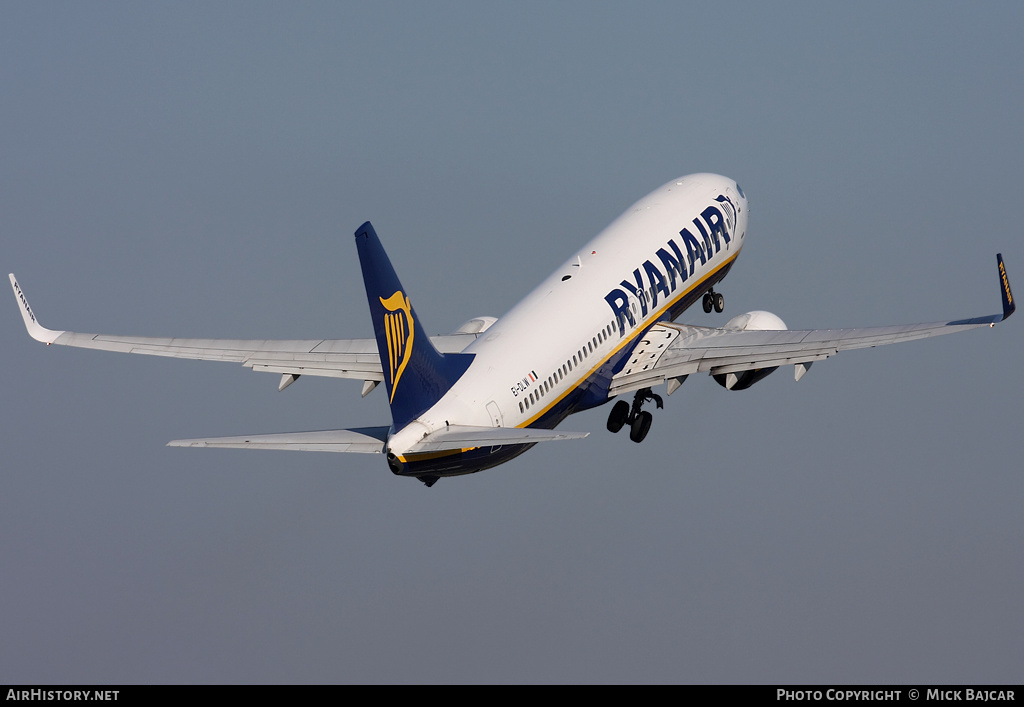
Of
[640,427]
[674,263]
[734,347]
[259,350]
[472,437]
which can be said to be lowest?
[640,427]

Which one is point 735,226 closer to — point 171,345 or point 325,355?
point 325,355

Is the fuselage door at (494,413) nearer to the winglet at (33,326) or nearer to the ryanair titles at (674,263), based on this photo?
the ryanair titles at (674,263)

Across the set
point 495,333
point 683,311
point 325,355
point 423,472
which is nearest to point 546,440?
point 423,472

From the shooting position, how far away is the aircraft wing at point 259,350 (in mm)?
59625

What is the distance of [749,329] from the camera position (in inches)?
2571

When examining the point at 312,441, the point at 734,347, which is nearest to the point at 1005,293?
the point at 734,347

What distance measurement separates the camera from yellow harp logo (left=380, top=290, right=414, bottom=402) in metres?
51.2

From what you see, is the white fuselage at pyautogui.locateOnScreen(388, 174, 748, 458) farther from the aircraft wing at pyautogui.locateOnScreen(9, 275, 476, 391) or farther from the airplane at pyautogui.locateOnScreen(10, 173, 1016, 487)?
the aircraft wing at pyautogui.locateOnScreen(9, 275, 476, 391)

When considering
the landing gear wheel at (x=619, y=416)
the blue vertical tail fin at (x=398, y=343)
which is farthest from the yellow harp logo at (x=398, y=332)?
the landing gear wheel at (x=619, y=416)

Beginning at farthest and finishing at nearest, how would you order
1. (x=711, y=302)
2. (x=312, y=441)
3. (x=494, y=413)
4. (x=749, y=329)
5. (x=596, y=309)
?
(x=711, y=302) < (x=749, y=329) < (x=596, y=309) < (x=494, y=413) < (x=312, y=441)

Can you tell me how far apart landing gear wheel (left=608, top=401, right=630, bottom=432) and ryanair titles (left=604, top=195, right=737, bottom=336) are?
9.82 ft

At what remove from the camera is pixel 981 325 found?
56.4 metres

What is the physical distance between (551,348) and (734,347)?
24.8ft

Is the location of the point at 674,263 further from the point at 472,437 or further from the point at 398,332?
the point at 472,437
